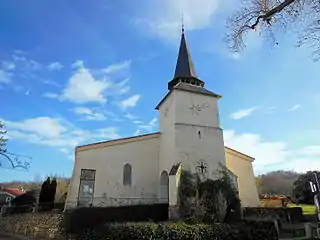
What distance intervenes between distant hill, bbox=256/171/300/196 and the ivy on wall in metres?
19.4

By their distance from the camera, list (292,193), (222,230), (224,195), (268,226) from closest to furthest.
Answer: (222,230)
(268,226)
(224,195)
(292,193)

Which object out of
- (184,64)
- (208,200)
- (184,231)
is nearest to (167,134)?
(208,200)

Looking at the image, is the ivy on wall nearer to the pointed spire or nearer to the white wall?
the white wall

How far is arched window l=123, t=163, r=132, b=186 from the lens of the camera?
21737mm

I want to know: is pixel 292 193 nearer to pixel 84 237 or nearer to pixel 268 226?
pixel 268 226

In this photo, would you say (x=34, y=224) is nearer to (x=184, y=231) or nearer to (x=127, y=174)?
(x=127, y=174)

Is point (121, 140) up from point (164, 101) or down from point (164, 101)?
down

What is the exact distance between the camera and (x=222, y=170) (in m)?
21.1

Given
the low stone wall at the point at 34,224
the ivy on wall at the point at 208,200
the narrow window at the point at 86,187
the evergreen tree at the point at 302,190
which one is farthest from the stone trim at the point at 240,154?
the evergreen tree at the point at 302,190

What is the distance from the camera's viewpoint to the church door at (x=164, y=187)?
21.5 meters

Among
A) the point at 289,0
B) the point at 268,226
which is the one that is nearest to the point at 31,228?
the point at 268,226

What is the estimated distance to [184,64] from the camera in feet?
86.1

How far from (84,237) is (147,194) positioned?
24.9ft

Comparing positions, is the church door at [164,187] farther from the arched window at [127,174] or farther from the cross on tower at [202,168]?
the cross on tower at [202,168]
